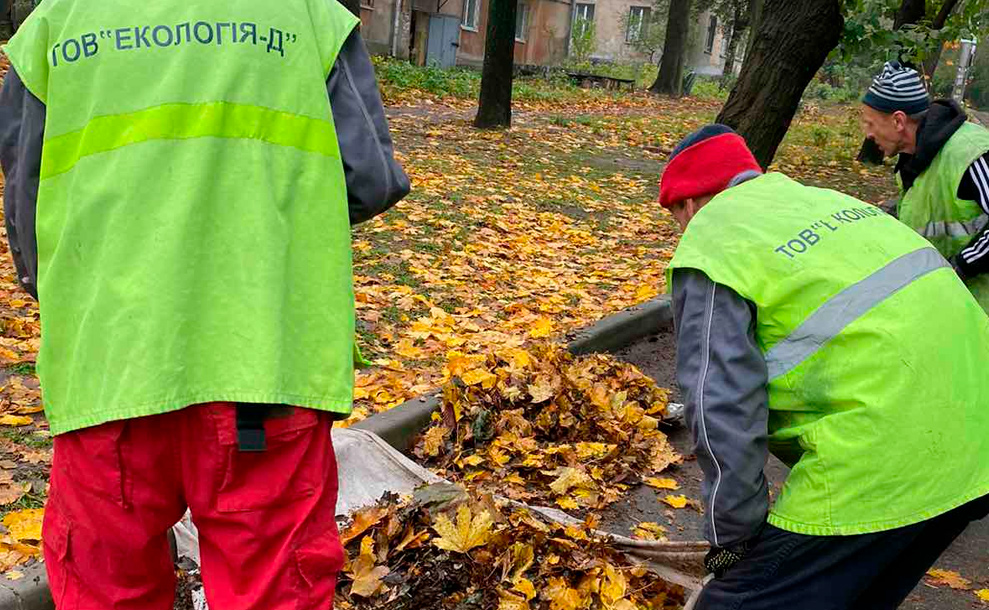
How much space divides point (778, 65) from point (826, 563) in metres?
7.16

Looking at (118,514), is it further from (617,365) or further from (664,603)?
(617,365)

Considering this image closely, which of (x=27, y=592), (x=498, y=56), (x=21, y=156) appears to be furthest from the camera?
(x=498, y=56)

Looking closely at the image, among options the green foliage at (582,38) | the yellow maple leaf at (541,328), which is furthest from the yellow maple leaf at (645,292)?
the green foliage at (582,38)

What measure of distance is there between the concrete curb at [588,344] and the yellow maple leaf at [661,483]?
767mm

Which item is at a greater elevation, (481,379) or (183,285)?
(183,285)

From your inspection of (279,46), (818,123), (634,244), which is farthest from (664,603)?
(818,123)

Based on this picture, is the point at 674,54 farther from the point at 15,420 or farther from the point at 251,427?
the point at 251,427

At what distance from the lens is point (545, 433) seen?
4.28 metres

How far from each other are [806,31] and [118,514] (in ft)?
25.9

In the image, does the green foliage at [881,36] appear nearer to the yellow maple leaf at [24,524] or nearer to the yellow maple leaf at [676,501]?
the yellow maple leaf at [676,501]

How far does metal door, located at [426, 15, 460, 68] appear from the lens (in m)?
30.9

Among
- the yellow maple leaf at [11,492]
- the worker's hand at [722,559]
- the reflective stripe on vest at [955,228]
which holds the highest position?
the reflective stripe on vest at [955,228]

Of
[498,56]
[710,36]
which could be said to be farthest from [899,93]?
[710,36]

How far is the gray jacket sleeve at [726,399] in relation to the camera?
211 centimetres
